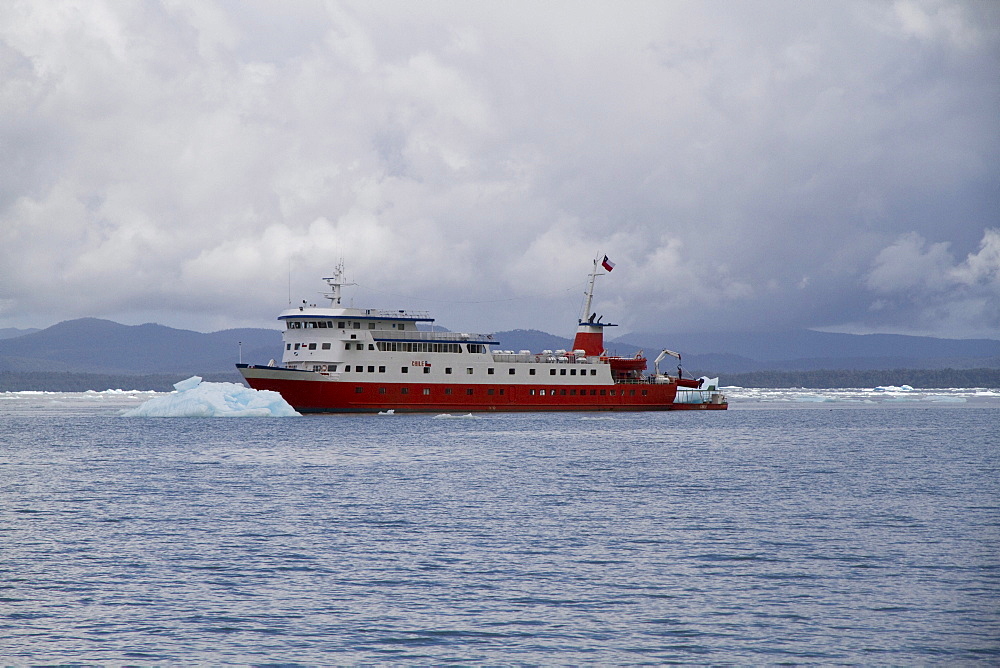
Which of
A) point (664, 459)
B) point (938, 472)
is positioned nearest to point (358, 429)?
point (664, 459)

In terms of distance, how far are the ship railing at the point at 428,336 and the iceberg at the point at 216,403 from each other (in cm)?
787

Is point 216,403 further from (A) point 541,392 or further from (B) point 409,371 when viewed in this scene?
(A) point 541,392

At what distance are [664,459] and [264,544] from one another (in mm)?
23593

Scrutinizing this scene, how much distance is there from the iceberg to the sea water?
826 inches

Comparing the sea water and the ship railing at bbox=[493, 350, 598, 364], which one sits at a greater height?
the ship railing at bbox=[493, 350, 598, 364]

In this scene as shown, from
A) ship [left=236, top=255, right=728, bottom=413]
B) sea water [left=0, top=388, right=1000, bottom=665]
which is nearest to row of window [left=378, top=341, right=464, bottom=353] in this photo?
ship [left=236, top=255, right=728, bottom=413]

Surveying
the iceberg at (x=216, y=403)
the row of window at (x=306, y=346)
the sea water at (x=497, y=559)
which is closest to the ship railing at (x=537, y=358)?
the row of window at (x=306, y=346)

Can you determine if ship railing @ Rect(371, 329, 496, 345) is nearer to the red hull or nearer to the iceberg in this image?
the red hull

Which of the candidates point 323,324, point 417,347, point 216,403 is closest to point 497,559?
point 323,324

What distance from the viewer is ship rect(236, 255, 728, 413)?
211 ft

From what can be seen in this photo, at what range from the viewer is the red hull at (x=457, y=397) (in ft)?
211

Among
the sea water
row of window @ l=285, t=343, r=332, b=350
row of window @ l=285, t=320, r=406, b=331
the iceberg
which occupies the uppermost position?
row of window @ l=285, t=320, r=406, b=331

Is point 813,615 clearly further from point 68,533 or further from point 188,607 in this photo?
point 68,533

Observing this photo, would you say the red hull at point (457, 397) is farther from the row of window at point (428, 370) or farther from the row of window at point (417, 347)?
the row of window at point (417, 347)
